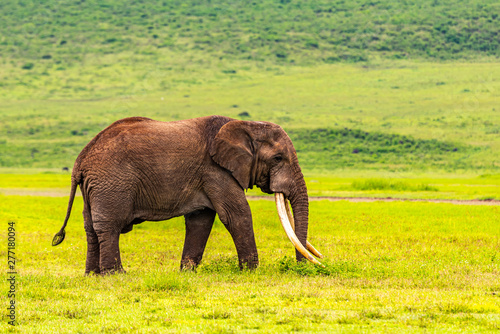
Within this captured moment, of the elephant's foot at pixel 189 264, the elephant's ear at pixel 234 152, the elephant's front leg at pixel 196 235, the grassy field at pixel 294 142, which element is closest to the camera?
the grassy field at pixel 294 142

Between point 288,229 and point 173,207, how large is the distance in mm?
2146

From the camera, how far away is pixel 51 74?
148000 mm

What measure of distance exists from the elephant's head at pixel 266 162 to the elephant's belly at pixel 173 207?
75cm

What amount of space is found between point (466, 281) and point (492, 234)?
8.47 meters

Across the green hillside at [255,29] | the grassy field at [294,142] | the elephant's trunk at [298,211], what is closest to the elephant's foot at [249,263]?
the grassy field at [294,142]

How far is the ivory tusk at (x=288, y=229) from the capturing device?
12.6 metres

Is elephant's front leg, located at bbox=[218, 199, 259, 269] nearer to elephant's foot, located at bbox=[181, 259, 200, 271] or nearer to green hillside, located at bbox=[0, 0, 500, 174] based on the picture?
elephant's foot, located at bbox=[181, 259, 200, 271]

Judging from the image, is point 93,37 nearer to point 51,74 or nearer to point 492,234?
point 51,74

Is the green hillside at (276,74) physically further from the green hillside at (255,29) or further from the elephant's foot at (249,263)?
the elephant's foot at (249,263)

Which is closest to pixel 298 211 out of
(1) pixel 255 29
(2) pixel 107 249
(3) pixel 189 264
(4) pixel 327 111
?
(3) pixel 189 264

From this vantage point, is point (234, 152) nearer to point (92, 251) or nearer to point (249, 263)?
point (249, 263)

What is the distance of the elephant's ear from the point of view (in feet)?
42.8

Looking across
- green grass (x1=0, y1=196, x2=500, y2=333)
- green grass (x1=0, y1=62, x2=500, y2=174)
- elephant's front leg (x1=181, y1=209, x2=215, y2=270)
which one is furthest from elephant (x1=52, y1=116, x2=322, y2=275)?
green grass (x1=0, y1=62, x2=500, y2=174)

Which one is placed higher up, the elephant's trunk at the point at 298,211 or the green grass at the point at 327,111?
the elephant's trunk at the point at 298,211
